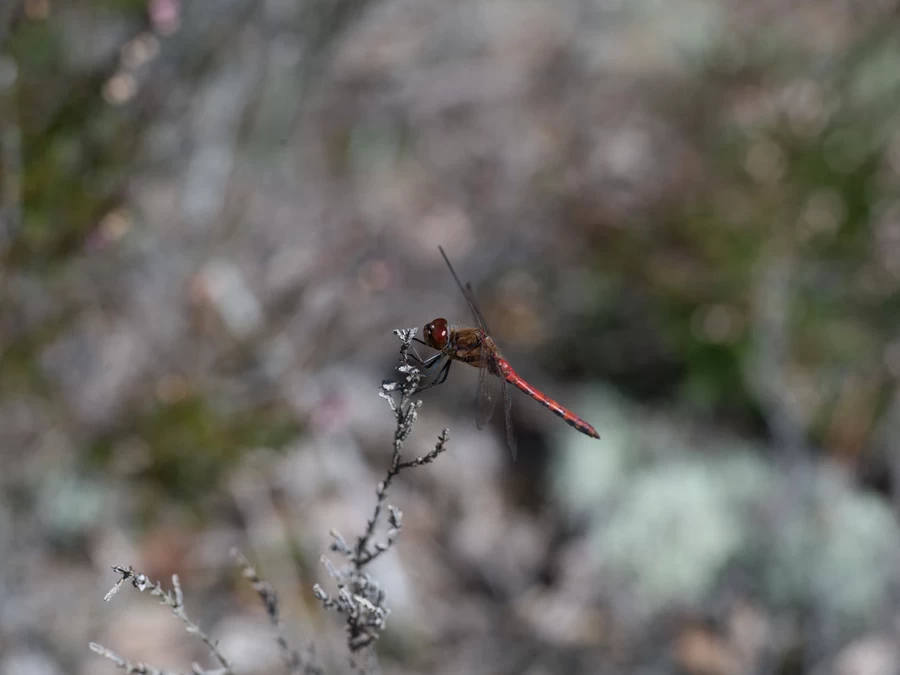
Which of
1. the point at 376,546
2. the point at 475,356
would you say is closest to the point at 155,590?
the point at 376,546

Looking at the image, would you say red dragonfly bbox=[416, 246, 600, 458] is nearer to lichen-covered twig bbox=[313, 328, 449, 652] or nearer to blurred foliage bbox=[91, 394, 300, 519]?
lichen-covered twig bbox=[313, 328, 449, 652]

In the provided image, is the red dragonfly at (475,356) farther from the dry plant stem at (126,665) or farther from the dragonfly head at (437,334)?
the dry plant stem at (126,665)

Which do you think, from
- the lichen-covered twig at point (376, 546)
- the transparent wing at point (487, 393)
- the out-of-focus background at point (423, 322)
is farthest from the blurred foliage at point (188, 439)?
the lichen-covered twig at point (376, 546)

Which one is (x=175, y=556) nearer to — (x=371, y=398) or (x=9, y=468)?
(x=9, y=468)

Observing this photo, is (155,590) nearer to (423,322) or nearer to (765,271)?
(423,322)

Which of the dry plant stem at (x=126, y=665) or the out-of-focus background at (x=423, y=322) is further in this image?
the out-of-focus background at (x=423, y=322)

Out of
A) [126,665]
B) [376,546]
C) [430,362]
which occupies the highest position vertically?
[430,362]

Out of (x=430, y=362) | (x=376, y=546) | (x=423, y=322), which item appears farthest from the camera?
(x=423, y=322)
